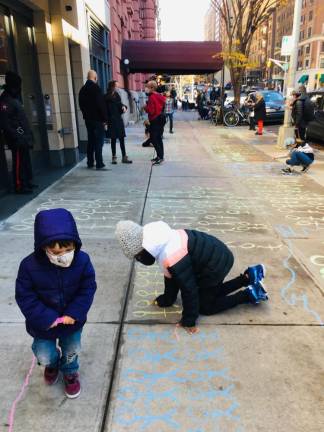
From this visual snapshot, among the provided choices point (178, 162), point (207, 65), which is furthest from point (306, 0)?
point (178, 162)

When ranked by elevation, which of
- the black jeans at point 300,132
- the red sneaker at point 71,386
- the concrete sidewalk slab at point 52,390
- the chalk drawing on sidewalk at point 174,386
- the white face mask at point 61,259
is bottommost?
the chalk drawing on sidewalk at point 174,386

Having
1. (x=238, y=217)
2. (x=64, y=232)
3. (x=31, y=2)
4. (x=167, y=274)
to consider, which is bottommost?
(x=238, y=217)

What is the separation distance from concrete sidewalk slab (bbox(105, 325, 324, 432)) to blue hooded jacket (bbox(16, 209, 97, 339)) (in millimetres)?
601

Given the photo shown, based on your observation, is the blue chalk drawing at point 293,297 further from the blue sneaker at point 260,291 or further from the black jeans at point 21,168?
the black jeans at point 21,168

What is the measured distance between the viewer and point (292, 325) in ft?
9.64

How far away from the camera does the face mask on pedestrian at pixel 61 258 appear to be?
2.01 m

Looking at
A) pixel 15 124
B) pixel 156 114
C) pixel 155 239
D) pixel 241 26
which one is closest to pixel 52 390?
pixel 155 239

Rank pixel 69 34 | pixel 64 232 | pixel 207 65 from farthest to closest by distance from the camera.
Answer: pixel 207 65 < pixel 69 34 < pixel 64 232

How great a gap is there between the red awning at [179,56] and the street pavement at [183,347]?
18.0 meters

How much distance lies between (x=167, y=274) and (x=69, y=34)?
7856 millimetres

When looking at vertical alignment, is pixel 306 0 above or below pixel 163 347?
above

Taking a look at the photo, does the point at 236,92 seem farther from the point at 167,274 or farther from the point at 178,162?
the point at 167,274

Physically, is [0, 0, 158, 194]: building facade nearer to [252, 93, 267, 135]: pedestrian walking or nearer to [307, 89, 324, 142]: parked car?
[252, 93, 267, 135]: pedestrian walking

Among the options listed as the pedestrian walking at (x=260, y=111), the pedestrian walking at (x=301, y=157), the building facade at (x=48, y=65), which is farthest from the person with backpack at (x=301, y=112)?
the building facade at (x=48, y=65)
